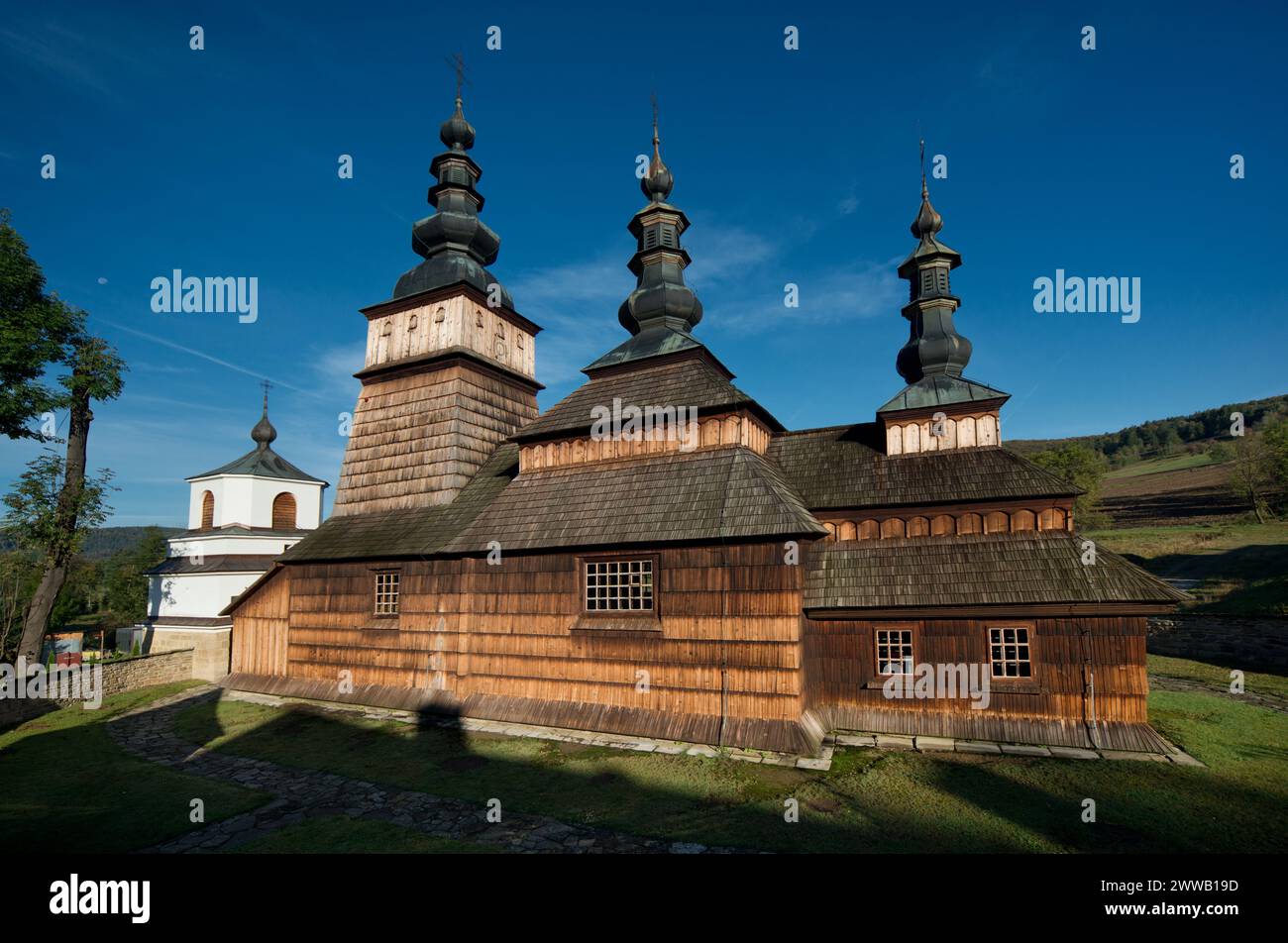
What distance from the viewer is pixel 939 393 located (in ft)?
45.9

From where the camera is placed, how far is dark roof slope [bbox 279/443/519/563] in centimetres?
1518

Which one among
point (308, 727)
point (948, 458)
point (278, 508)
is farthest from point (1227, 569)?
point (278, 508)

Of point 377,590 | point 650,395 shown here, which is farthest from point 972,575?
point 377,590

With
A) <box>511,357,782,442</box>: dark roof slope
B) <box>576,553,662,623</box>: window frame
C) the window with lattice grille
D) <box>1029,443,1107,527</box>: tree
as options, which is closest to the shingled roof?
<box>576,553,662,623</box>: window frame

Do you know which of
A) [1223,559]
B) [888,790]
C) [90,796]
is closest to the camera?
[888,790]

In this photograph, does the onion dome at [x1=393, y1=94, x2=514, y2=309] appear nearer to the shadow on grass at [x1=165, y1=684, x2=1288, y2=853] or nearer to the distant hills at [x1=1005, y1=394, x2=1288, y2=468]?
the shadow on grass at [x1=165, y1=684, x2=1288, y2=853]

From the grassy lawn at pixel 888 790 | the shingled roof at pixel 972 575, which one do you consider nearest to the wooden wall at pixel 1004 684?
the shingled roof at pixel 972 575

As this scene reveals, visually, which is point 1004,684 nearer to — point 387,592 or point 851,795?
point 851,795

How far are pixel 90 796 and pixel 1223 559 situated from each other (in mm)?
47786

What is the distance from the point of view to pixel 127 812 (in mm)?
8477
